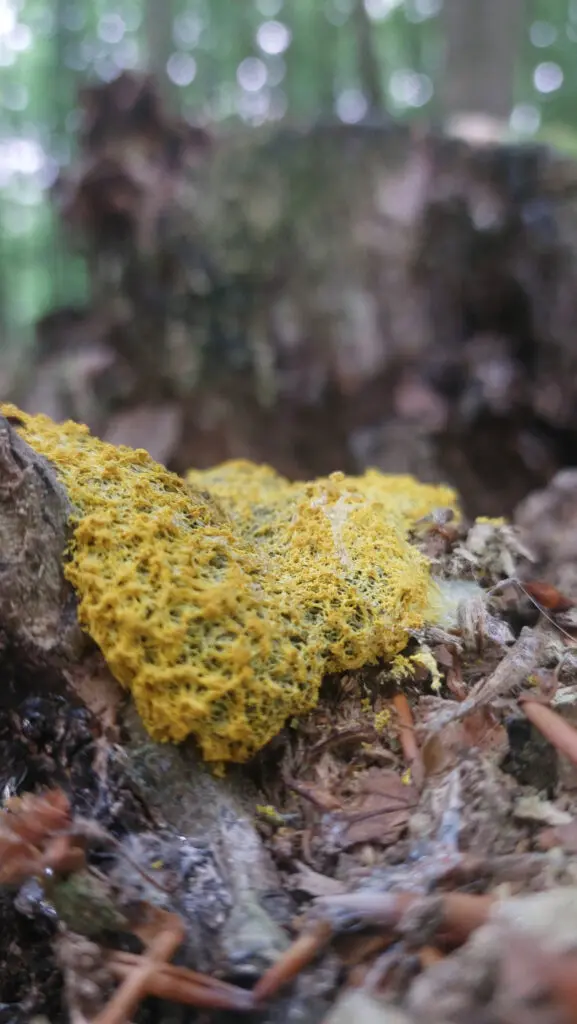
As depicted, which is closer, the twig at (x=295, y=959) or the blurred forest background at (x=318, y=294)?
the twig at (x=295, y=959)

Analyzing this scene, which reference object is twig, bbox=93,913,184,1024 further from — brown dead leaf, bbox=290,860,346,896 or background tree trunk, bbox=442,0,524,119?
background tree trunk, bbox=442,0,524,119

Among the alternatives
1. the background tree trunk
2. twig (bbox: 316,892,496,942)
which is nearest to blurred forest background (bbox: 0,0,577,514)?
the background tree trunk

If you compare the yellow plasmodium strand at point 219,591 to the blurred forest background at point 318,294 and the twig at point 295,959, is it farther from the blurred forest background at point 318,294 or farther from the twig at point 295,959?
the blurred forest background at point 318,294

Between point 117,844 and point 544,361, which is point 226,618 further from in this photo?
point 544,361

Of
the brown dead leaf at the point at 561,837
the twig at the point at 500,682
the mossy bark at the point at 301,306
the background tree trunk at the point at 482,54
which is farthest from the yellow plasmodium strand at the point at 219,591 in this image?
the background tree trunk at the point at 482,54

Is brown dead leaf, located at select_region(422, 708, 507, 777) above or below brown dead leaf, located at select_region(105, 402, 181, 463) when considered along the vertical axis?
below

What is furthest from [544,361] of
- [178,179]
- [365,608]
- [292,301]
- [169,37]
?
[169,37]

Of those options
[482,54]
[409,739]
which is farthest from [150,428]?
[482,54]
